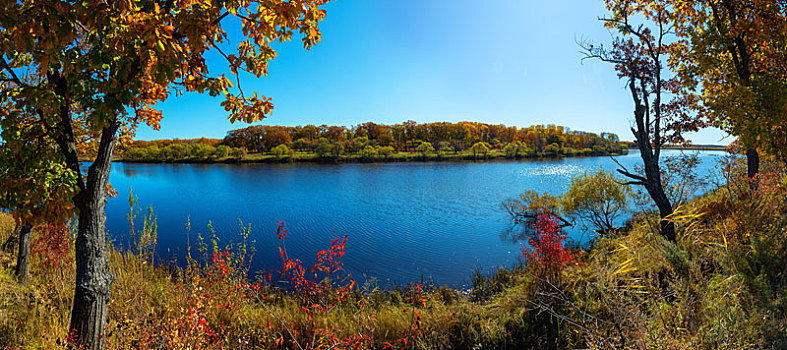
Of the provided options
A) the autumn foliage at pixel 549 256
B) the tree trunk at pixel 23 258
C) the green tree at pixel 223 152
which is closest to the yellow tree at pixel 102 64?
the tree trunk at pixel 23 258

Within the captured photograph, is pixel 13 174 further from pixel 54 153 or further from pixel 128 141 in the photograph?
pixel 128 141

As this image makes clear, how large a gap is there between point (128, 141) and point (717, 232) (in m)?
8.24

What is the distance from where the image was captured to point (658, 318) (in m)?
2.97

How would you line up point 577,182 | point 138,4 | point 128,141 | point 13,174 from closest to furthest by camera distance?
point 138,4
point 13,174
point 128,141
point 577,182

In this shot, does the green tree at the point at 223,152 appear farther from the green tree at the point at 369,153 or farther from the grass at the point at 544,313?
the grass at the point at 544,313

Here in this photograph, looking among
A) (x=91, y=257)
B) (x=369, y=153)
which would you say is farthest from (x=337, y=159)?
(x=91, y=257)

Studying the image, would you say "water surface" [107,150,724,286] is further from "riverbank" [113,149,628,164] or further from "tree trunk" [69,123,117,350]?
"riverbank" [113,149,628,164]

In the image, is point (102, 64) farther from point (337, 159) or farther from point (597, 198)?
point (337, 159)

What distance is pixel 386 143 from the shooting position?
100062mm

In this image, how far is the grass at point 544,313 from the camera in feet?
8.87

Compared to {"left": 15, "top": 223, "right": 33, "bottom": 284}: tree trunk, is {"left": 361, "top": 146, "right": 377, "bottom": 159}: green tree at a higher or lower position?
higher

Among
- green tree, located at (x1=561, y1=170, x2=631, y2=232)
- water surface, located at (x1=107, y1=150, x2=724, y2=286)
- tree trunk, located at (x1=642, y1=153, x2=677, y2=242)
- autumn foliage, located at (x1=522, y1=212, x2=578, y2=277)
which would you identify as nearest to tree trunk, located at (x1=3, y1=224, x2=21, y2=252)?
water surface, located at (x1=107, y1=150, x2=724, y2=286)

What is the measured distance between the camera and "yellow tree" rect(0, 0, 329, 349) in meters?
1.64

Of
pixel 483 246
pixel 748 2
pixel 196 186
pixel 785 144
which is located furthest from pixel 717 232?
pixel 196 186
